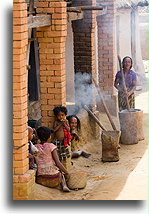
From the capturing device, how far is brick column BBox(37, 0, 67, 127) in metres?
9.74

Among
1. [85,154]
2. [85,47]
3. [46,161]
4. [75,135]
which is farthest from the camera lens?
[85,47]

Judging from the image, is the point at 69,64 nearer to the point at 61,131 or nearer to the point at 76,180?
the point at 61,131

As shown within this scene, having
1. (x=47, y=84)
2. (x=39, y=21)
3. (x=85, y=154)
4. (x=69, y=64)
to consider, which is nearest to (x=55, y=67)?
(x=47, y=84)

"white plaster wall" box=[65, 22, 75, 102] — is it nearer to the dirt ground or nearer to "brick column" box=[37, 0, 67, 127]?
the dirt ground

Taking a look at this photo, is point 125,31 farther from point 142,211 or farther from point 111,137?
point 142,211

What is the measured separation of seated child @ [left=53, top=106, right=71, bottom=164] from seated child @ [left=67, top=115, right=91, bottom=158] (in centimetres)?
57

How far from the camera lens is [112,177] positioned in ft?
32.9

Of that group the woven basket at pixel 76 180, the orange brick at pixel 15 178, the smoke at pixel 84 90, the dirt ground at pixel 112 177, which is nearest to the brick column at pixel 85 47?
the smoke at pixel 84 90

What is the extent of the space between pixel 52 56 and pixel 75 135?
1505 millimetres

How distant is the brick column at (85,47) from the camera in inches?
489

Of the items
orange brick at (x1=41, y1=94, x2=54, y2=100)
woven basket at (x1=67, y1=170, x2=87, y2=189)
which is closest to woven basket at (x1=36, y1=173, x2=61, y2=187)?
woven basket at (x1=67, y1=170, x2=87, y2=189)

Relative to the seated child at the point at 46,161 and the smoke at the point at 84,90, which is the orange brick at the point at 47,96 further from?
the smoke at the point at 84,90

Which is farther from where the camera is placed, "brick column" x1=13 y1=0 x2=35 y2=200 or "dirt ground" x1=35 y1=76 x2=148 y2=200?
"dirt ground" x1=35 y1=76 x2=148 y2=200

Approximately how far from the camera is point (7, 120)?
7.28 metres
